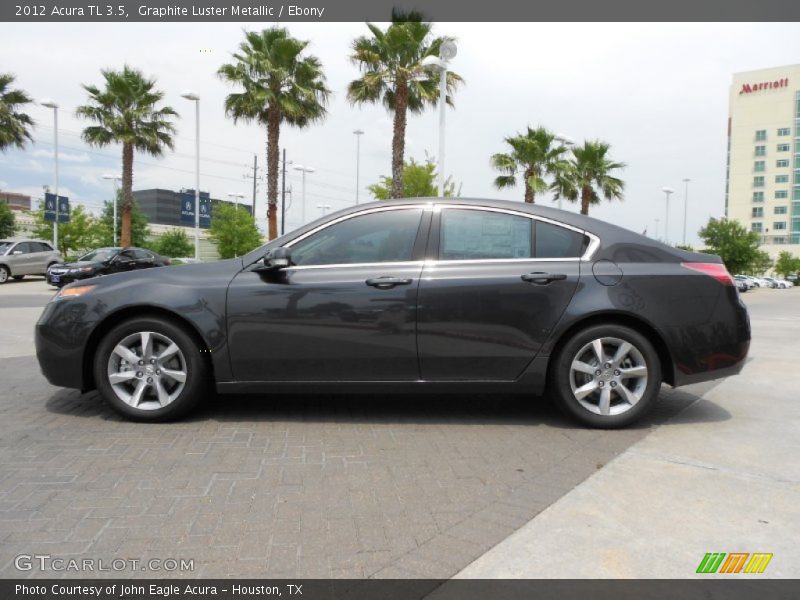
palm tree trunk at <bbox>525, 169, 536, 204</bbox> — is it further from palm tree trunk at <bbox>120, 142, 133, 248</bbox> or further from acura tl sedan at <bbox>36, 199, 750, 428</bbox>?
acura tl sedan at <bbox>36, 199, 750, 428</bbox>

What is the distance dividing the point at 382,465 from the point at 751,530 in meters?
1.86

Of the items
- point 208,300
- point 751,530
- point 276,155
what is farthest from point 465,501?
point 276,155

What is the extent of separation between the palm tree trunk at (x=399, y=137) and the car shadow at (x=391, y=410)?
60.0 ft

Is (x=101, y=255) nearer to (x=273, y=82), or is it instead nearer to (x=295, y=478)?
(x=273, y=82)

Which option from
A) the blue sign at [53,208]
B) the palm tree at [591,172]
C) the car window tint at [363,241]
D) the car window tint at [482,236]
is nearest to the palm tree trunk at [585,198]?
the palm tree at [591,172]

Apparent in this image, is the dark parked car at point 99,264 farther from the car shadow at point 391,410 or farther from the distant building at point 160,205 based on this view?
the distant building at point 160,205

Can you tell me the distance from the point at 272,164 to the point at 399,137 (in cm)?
623

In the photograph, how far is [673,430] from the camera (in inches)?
176

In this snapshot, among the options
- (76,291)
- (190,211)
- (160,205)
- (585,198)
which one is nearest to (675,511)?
(76,291)

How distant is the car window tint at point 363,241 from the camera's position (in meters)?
4.46

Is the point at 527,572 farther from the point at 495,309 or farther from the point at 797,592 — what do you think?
the point at 495,309

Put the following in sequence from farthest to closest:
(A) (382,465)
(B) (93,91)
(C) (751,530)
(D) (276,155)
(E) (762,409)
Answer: (B) (93,91) → (D) (276,155) → (E) (762,409) → (A) (382,465) → (C) (751,530)

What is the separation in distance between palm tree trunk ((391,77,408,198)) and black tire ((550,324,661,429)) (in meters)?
19.1

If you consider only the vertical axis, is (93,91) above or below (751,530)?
above
